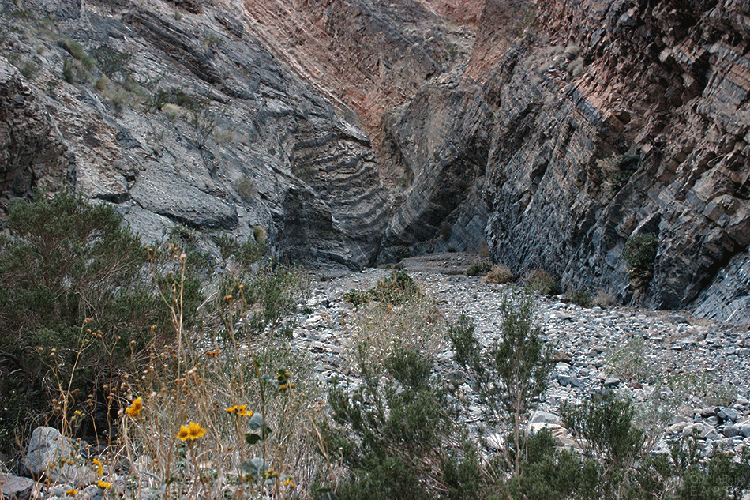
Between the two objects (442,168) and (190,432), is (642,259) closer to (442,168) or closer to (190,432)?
(190,432)

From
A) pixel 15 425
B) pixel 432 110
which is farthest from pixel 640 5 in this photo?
pixel 432 110

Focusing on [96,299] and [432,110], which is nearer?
[96,299]

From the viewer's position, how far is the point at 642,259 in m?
9.55

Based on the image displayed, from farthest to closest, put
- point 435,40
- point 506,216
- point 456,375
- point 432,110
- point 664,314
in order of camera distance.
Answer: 1. point 435,40
2. point 432,110
3. point 506,216
4. point 664,314
5. point 456,375

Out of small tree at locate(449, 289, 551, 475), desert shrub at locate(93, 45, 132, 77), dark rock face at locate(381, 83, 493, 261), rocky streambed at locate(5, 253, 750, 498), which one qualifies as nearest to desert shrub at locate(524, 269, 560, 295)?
rocky streambed at locate(5, 253, 750, 498)

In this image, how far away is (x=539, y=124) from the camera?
15.5 m

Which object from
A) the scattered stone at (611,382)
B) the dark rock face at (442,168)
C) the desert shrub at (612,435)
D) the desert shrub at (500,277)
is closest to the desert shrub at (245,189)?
the desert shrub at (500,277)

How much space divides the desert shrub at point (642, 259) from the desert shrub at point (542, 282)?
2211 mm

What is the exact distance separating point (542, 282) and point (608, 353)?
7.00 meters

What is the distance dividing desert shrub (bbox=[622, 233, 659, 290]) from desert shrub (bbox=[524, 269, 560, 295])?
221 cm

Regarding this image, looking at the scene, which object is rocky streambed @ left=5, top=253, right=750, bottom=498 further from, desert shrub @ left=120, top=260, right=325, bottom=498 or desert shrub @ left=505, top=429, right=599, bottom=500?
desert shrub @ left=505, top=429, right=599, bottom=500

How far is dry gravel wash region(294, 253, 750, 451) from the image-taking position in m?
3.86

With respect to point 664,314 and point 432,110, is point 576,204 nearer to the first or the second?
point 664,314

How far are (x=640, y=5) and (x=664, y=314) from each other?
701cm
